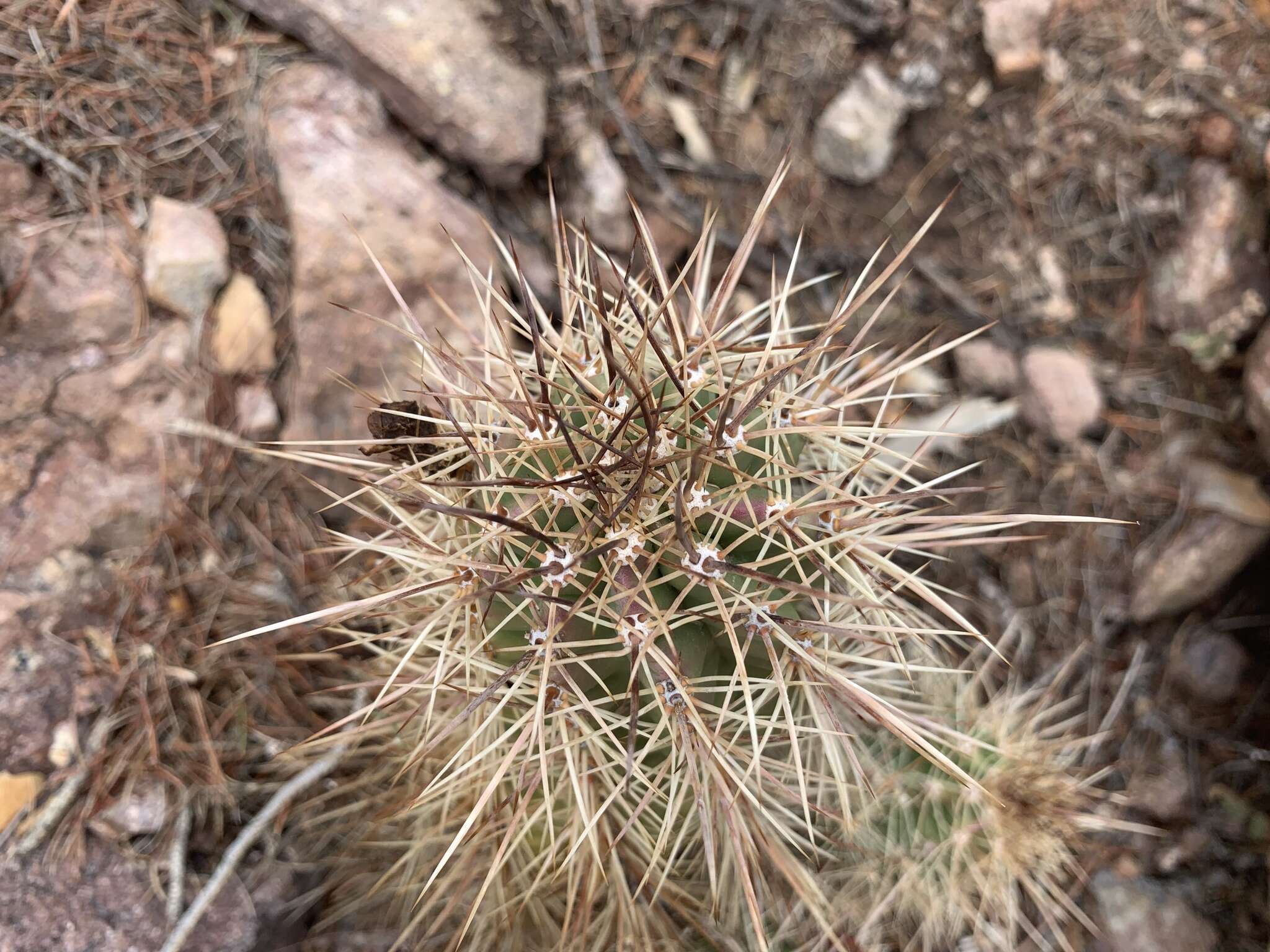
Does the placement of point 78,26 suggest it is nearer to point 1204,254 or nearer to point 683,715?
point 683,715

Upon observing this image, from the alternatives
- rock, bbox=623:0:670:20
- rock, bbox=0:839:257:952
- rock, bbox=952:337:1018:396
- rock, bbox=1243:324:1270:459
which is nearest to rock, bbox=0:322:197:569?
rock, bbox=0:839:257:952

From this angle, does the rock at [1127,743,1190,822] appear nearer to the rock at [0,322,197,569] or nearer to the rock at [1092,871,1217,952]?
the rock at [1092,871,1217,952]

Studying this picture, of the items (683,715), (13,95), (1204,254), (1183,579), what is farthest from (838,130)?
(13,95)

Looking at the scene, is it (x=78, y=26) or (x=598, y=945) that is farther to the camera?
(x=78, y=26)

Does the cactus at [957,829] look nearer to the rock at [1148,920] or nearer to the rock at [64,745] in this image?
the rock at [1148,920]

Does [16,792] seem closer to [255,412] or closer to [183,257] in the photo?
[255,412]

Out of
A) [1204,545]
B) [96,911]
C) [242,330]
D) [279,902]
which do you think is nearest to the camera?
[96,911]

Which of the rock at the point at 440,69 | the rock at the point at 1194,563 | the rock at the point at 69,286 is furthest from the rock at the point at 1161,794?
the rock at the point at 69,286

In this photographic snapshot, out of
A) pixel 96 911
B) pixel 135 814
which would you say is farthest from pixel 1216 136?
pixel 96 911
